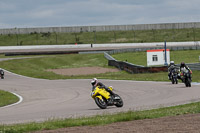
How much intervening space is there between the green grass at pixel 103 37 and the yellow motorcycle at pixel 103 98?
80.6 m

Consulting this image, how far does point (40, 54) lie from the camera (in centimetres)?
7031

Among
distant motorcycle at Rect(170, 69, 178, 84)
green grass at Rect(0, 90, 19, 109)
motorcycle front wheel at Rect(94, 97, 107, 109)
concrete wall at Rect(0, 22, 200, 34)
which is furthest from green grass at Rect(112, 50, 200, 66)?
concrete wall at Rect(0, 22, 200, 34)

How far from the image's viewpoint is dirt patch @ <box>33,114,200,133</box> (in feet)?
30.9

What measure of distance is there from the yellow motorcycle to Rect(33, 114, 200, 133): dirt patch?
4940 millimetres

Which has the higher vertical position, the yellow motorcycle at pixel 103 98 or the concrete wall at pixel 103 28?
the concrete wall at pixel 103 28

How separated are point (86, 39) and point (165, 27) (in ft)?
69.2

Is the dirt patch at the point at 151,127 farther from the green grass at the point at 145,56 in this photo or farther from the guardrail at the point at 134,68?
the green grass at the point at 145,56

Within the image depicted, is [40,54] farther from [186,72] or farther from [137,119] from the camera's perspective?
[137,119]

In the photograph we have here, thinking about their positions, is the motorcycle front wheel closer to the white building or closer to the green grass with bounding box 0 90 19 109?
the green grass with bounding box 0 90 19 109

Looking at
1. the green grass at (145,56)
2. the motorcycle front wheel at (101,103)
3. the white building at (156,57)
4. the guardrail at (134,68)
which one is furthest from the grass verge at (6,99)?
the green grass at (145,56)

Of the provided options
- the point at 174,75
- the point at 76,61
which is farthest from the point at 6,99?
the point at 76,61

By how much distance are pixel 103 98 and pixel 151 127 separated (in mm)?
6576

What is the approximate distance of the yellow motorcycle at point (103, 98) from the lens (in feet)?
52.9

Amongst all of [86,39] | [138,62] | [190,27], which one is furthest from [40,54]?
[190,27]
